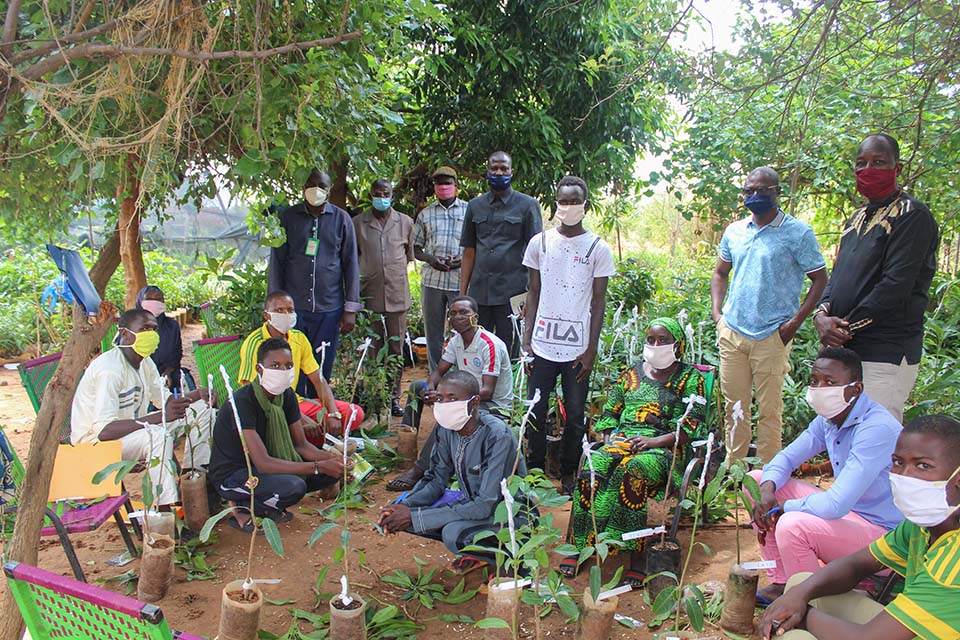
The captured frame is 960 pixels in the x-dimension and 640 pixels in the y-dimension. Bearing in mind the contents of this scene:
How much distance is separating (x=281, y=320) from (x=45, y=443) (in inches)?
82.6

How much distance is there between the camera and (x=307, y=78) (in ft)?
11.9

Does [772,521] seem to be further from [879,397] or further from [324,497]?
[324,497]

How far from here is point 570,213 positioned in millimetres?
4137

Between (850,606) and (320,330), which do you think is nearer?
(850,606)

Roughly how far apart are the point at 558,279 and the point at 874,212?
Result: 1689mm

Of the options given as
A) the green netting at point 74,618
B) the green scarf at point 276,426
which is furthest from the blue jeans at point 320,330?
the green netting at point 74,618

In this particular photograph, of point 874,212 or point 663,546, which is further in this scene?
point 874,212

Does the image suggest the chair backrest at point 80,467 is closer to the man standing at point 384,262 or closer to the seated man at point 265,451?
the seated man at point 265,451

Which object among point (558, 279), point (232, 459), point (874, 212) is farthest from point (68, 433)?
point (874, 212)

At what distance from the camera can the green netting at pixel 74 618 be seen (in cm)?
158

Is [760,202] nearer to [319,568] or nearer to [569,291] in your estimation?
[569,291]

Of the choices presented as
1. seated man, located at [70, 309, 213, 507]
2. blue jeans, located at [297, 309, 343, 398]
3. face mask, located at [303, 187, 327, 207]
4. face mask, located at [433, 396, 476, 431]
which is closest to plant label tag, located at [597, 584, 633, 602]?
face mask, located at [433, 396, 476, 431]

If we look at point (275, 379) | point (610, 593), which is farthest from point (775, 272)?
point (275, 379)

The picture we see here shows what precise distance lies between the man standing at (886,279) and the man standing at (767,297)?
39 cm
